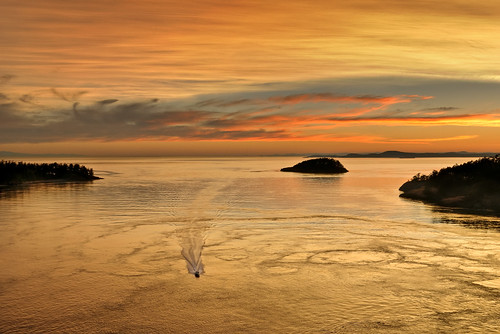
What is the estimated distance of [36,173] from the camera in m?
72.4

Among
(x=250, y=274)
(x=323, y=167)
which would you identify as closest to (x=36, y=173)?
(x=323, y=167)

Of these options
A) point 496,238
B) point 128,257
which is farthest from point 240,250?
point 496,238

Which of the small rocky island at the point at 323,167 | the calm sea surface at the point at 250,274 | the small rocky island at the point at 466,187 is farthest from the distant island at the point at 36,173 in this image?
the small rocky island at the point at 466,187

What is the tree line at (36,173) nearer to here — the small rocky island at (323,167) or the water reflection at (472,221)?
the small rocky island at (323,167)

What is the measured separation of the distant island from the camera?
216 feet

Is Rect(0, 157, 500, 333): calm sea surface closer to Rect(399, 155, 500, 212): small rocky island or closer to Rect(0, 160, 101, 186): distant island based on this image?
Rect(399, 155, 500, 212): small rocky island

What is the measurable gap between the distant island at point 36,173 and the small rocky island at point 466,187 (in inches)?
2076

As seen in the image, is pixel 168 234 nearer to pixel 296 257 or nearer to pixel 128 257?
pixel 128 257

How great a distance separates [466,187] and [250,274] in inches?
1196

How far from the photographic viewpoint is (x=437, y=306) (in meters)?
11.9

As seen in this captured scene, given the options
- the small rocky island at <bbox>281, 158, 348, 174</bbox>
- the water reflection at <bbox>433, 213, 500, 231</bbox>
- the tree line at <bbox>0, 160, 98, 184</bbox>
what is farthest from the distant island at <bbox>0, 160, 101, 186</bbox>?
the water reflection at <bbox>433, 213, 500, 231</bbox>

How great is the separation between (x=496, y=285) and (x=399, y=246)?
20.2 ft

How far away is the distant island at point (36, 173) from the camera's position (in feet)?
216

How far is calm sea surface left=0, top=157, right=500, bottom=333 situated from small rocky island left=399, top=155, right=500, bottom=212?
7.09 m
